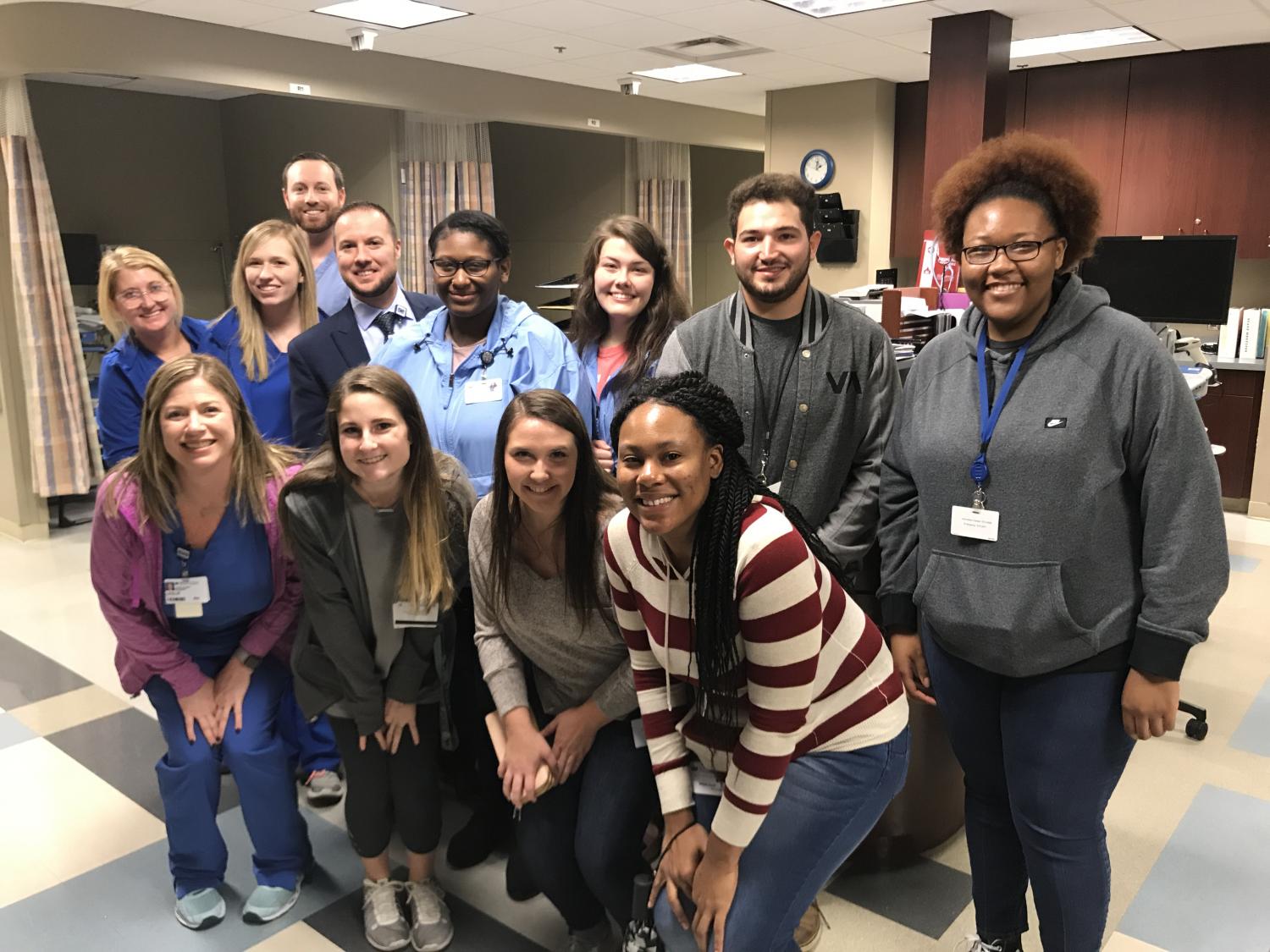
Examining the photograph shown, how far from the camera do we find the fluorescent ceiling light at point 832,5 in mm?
4781

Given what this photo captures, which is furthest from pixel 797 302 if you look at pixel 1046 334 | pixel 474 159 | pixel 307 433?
pixel 474 159

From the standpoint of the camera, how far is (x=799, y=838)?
1.49 metres

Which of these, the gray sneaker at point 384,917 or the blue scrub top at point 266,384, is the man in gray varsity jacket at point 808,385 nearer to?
the gray sneaker at point 384,917

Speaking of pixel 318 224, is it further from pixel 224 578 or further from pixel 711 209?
pixel 711 209

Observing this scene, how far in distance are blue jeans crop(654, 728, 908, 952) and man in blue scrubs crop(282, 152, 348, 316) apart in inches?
90.8

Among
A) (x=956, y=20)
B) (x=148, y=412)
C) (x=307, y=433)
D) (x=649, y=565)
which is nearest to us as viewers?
(x=649, y=565)

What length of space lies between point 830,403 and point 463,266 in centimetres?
99

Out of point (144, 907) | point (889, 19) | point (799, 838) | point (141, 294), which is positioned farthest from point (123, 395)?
point (889, 19)

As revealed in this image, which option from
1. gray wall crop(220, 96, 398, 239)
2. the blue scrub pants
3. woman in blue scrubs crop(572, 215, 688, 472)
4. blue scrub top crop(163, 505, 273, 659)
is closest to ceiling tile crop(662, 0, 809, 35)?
gray wall crop(220, 96, 398, 239)

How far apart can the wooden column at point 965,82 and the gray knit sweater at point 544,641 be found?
4.29 meters

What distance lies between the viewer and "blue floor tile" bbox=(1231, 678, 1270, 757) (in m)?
2.94

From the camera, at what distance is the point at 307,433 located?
2.60 meters

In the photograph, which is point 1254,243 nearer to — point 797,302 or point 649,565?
point 797,302

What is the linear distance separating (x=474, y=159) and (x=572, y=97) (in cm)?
93
